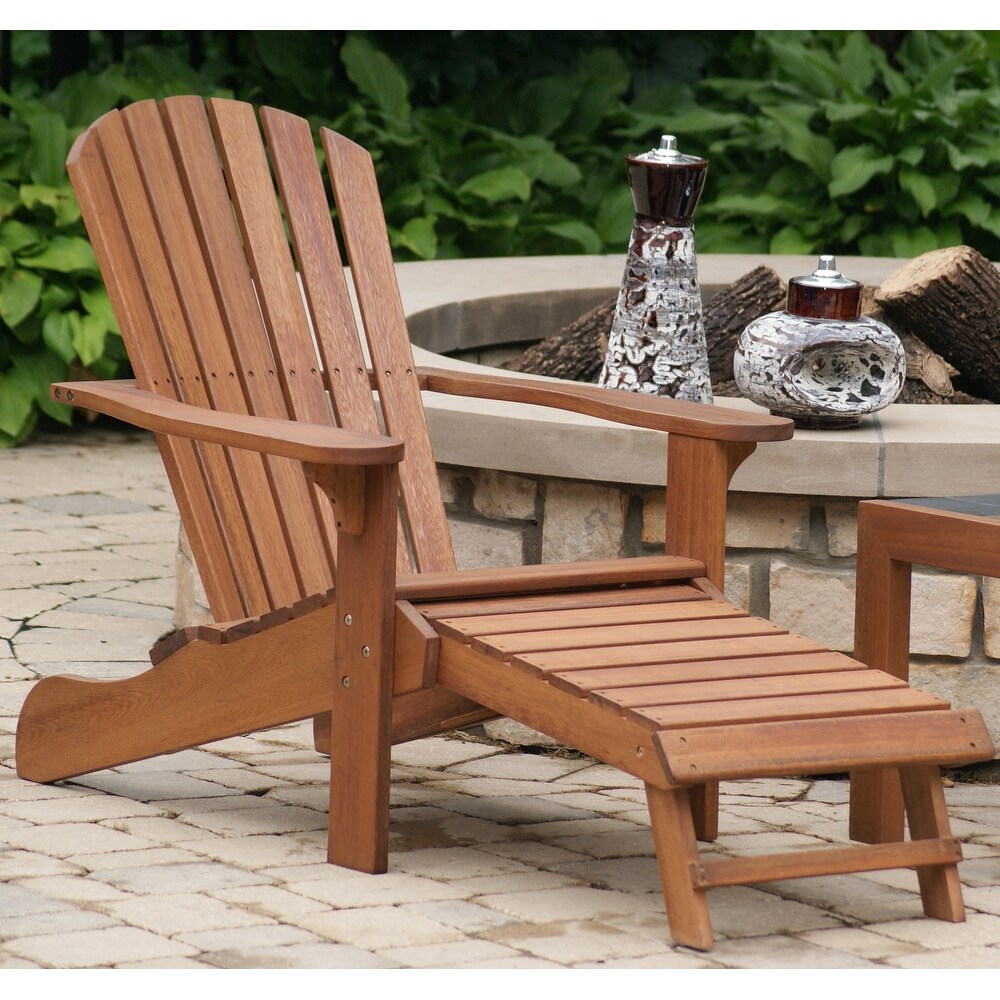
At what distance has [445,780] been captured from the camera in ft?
10.8

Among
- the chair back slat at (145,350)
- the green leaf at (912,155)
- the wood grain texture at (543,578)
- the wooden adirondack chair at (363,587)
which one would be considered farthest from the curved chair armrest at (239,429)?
the green leaf at (912,155)

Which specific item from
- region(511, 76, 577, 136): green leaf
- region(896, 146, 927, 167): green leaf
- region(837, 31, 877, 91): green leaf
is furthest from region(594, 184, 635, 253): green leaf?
region(896, 146, 927, 167): green leaf

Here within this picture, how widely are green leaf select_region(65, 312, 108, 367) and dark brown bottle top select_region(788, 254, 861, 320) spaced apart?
3.26m

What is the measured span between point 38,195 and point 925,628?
3986 mm

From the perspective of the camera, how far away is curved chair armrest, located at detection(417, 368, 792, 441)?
2.84 metres

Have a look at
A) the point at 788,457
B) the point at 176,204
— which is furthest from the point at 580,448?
the point at 176,204

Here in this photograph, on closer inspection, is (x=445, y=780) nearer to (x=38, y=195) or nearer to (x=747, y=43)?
(x=38, y=195)

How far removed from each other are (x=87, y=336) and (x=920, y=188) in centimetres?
300

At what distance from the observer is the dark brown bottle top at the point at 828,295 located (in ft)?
10.8

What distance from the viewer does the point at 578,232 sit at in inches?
281

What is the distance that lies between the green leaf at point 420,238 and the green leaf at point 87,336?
126cm

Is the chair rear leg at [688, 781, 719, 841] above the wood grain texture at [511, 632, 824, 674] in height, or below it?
below

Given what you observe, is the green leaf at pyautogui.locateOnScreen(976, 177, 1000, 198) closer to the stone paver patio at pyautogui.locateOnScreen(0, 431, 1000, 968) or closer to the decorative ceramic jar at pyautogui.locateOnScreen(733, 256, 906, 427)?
the decorative ceramic jar at pyautogui.locateOnScreen(733, 256, 906, 427)

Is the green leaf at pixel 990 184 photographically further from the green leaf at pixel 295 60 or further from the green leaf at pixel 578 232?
the green leaf at pixel 295 60
